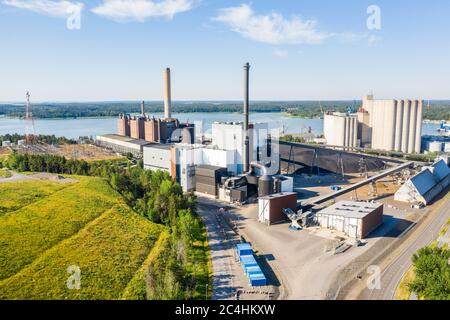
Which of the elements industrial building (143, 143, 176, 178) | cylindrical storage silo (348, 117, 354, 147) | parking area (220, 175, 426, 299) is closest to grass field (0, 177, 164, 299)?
parking area (220, 175, 426, 299)

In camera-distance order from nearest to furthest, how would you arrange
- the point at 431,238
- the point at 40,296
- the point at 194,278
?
1. the point at 40,296
2. the point at 194,278
3. the point at 431,238

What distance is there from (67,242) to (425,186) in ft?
80.6

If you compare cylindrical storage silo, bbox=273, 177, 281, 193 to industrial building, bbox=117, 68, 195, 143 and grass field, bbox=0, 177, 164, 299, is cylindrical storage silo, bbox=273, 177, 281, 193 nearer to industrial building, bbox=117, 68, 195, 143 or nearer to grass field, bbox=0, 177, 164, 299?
grass field, bbox=0, 177, 164, 299

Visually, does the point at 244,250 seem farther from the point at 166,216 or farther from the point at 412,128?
the point at 412,128

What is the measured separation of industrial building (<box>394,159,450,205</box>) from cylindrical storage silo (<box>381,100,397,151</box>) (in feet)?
58.0

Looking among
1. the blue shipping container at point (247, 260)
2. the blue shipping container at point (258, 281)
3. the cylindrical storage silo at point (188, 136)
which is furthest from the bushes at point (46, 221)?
the cylindrical storage silo at point (188, 136)

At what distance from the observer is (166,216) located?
21.5 meters

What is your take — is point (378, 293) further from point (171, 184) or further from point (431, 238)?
point (171, 184)

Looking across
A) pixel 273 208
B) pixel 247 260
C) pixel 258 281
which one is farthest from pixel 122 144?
pixel 258 281

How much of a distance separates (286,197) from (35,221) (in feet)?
45.9

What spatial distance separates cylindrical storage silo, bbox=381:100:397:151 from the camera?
4838 centimetres

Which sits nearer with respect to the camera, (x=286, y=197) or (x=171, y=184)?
(x=286, y=197)
